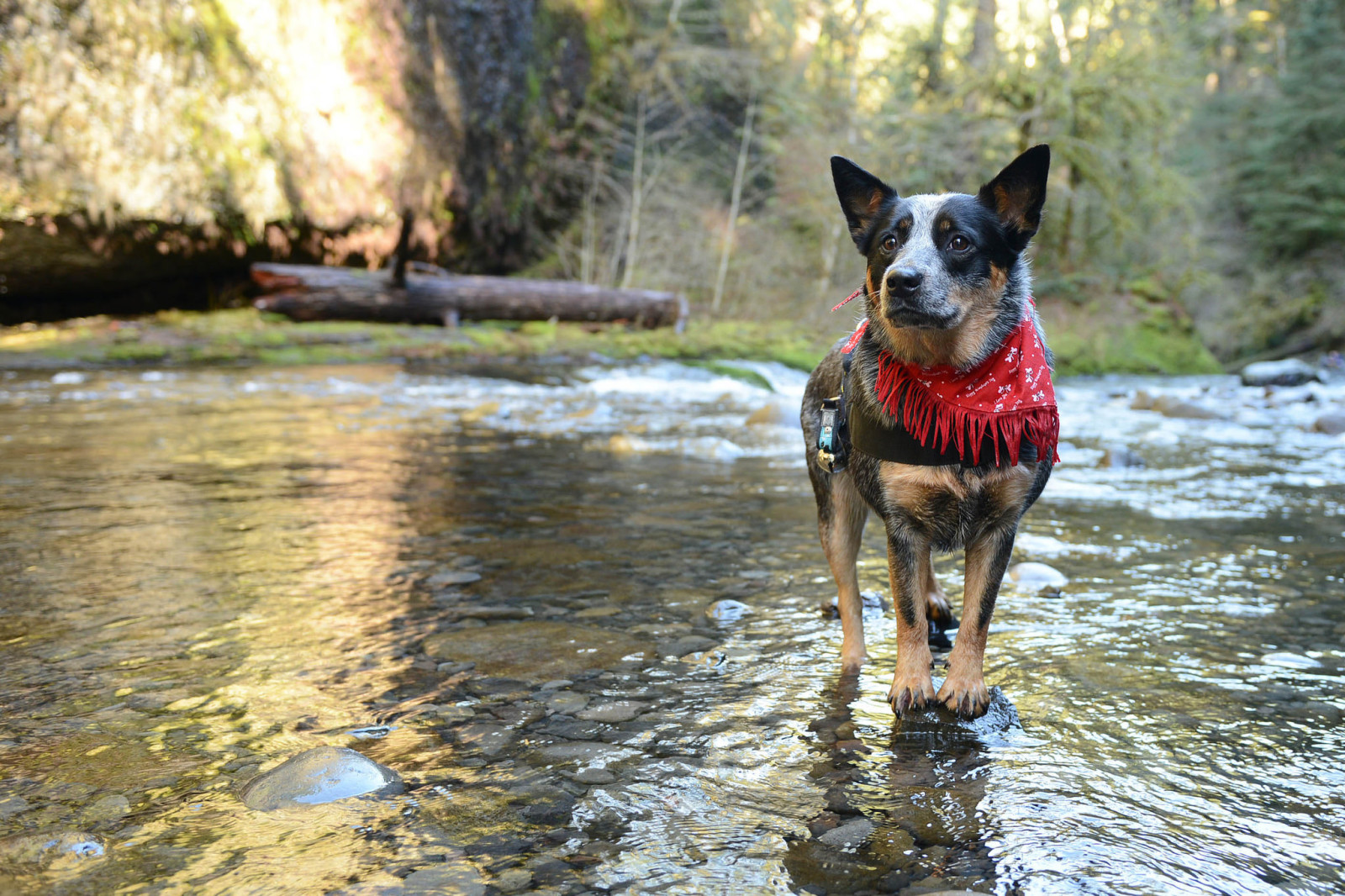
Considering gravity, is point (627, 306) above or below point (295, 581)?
above

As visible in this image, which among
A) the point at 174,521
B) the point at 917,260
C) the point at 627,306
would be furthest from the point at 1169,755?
the point at 627,306

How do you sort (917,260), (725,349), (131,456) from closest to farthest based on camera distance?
(917,260) → (131,456) → (725,349)

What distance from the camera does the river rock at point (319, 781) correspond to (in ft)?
7.17

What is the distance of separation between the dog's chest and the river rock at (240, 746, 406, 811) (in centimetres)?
167

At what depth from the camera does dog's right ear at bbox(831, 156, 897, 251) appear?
10.2 feet

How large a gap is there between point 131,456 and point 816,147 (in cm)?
1972

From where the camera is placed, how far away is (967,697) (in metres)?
2.74

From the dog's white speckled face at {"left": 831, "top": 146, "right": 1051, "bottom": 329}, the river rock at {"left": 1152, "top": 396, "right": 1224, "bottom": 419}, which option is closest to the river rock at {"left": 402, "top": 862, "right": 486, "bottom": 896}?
the dog's white speckled face at {"left": 831, "top": 146, "right": 1051, "bottom": 329}

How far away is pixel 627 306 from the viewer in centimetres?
1952

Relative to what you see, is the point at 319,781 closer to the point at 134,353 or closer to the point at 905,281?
the point at 905,281

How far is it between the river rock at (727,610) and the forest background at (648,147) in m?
13.4

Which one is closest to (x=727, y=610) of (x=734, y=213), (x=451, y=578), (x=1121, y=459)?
(x=451, y=578)

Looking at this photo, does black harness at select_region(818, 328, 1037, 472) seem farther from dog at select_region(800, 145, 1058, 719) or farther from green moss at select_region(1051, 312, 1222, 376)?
green moss at select_region(1051, 312, 1222, 376)

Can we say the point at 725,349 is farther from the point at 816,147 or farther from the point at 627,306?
the point at 816,147
